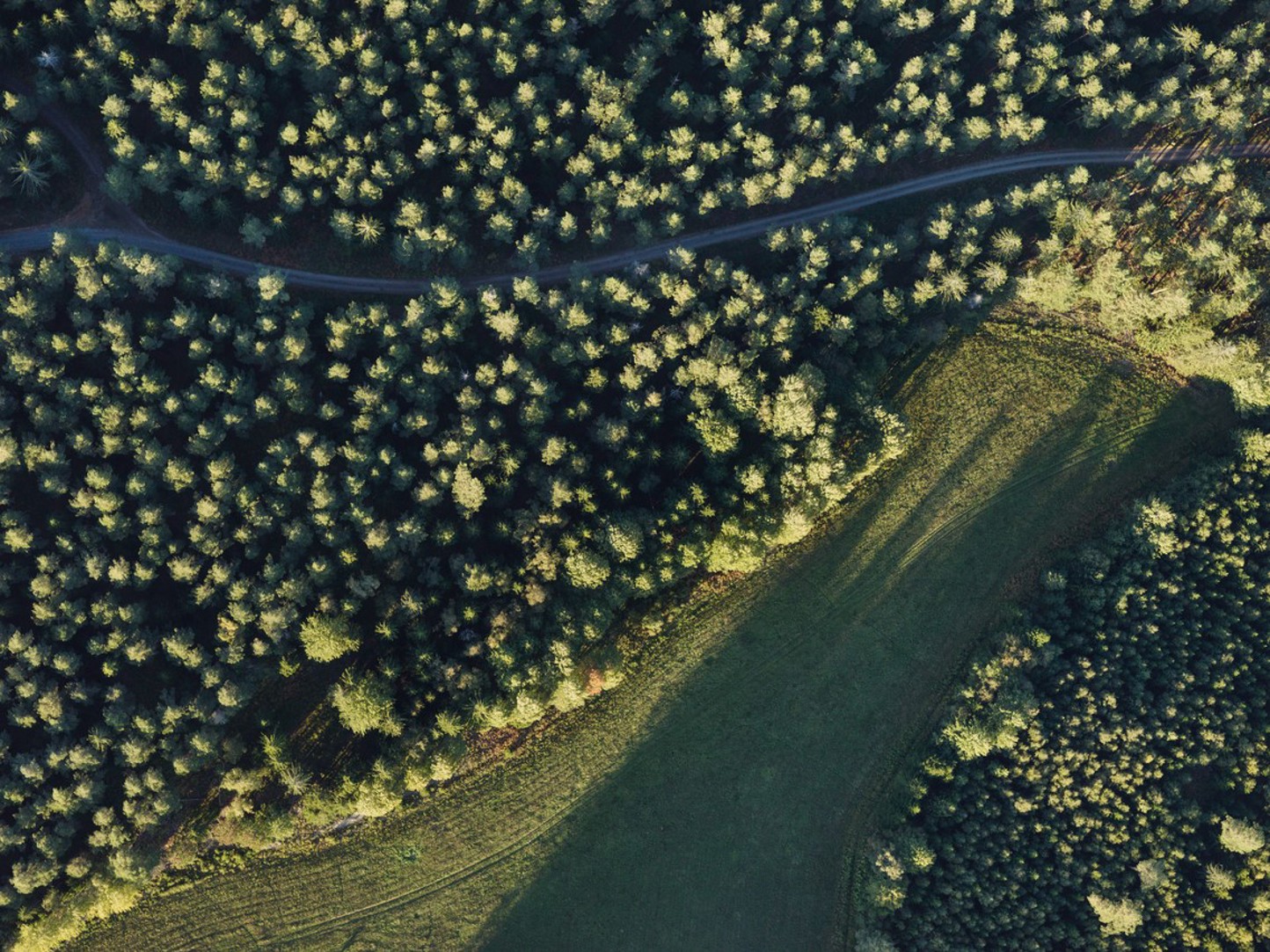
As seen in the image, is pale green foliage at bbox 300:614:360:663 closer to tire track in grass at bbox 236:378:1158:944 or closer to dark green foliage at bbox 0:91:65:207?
tire track in grass at bbox 236:378:1158:944

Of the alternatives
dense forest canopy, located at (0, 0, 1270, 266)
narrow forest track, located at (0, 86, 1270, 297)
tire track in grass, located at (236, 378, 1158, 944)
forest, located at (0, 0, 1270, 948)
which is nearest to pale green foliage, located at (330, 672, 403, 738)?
forest, located at (0, 0, 1270, 948)

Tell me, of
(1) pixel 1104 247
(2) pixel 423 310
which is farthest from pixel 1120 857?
(2) pixel 423 310

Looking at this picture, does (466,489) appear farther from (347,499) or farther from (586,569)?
(586,569)

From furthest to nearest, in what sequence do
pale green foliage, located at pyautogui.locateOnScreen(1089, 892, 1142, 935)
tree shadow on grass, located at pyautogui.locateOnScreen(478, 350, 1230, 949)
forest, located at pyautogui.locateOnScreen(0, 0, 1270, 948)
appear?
tree shadow on grass, located at pyautogui.locateOnScreen(478, 350, 1230, 949) → pale green foliage, located at pyautogui.locateOnScreen(1089, 892, 1142, 935) → forest, located at pyautogui.locateOnScreen(0, 0, 1270, 948)

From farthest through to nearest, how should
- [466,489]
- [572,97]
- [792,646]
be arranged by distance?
[572,97]
[792,646]
[466,489]

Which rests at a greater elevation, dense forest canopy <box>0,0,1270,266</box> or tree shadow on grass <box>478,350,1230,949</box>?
dense forest canopy <box>0,0,1270,266</box>

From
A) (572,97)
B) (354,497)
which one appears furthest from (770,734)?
(572,97)

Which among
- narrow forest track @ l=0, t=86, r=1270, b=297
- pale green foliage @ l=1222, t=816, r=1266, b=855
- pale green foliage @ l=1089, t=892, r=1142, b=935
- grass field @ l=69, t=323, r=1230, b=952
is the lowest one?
pale green foliage @ l=1089, t=892, r=1142, b=935
